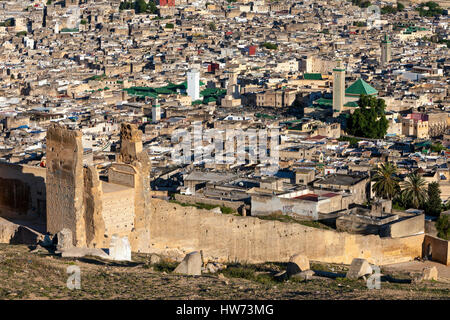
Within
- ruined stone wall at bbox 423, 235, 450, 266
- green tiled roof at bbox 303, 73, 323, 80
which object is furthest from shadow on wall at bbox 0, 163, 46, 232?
green tiled roof at bbox 303, 73, 323, 80

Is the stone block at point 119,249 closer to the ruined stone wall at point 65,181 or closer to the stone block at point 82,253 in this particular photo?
the stone block at point 82,253

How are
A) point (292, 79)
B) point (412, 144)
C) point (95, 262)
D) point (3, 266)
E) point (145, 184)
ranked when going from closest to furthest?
point (3, 266) < point (95, 262) < point (145, 184) < point (412, 144) < point (292, 79)

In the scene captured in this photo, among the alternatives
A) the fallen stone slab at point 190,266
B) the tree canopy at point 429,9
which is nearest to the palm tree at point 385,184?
the fallen stone slab at point 190,266

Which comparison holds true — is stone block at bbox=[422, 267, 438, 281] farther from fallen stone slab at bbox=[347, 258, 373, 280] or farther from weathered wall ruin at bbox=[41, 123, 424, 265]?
fallen stone slab at bbox=[347, 258, 373, 280]

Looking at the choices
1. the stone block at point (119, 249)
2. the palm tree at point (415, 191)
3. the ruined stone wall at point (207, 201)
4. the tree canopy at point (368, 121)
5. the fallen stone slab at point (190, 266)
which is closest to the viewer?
the fallen stone slab at point (190, 266)

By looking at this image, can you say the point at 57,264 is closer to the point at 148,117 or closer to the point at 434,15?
the point at 148,117

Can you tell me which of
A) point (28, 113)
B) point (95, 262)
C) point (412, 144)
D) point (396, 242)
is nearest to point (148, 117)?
point (28, 113)

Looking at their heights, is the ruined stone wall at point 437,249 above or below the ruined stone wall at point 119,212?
below
